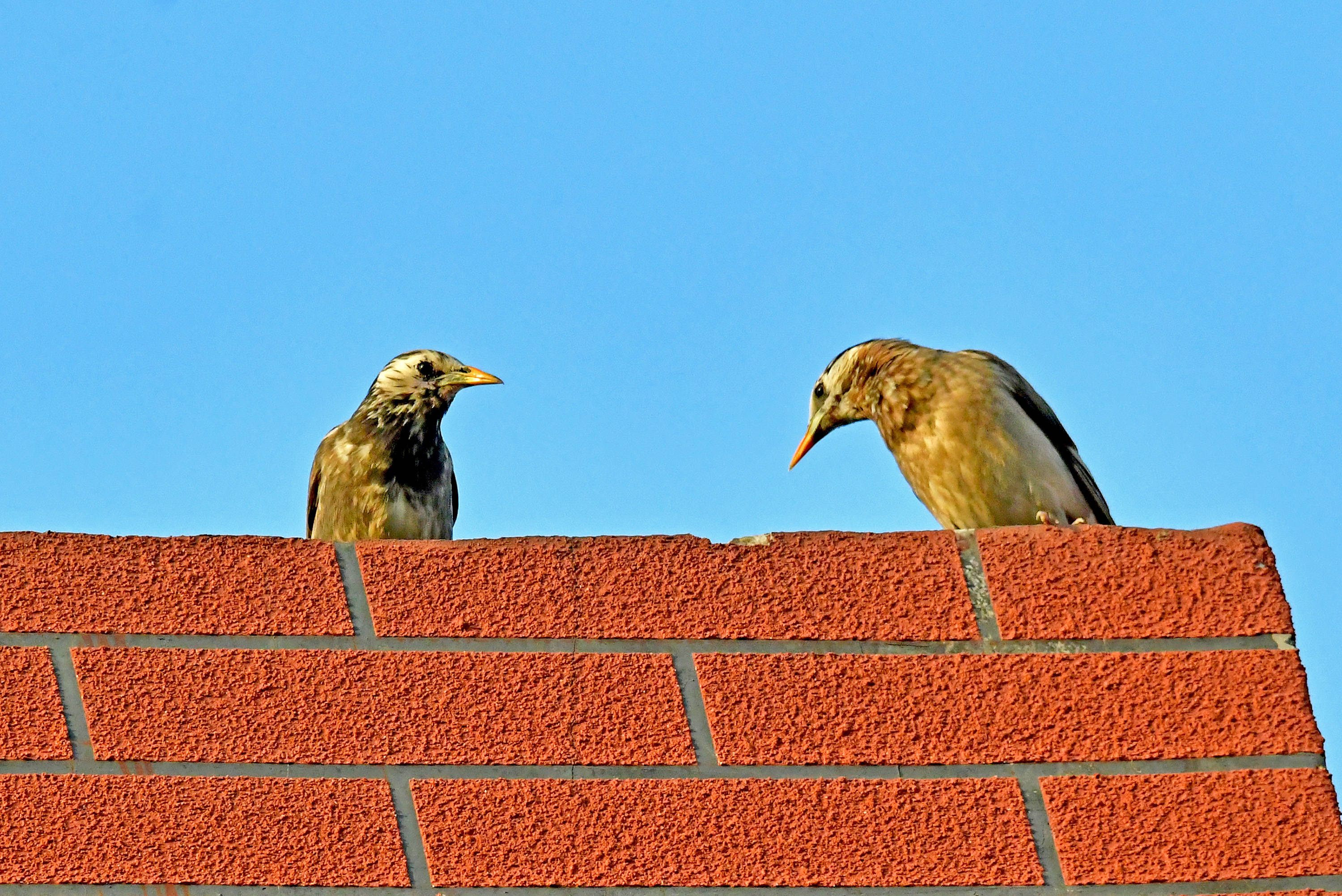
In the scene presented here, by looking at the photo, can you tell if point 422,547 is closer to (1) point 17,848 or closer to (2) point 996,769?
(1) point 17,848

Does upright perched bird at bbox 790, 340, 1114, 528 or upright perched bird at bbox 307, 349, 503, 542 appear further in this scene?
upright perched bird at bbox 307, 349, 503, 542

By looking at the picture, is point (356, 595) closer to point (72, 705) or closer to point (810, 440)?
point (72, 705)

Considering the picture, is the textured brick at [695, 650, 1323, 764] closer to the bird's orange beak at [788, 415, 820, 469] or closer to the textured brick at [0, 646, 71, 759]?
the textured brick at [0, 646, 71, 759]

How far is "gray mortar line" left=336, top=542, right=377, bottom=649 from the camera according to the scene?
248cm

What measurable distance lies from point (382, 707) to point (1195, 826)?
1158mm

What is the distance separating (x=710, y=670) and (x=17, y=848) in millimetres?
978

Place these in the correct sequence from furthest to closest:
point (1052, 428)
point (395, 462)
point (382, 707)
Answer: point (395, 462) < point (1052, 428) < point (382, 707)

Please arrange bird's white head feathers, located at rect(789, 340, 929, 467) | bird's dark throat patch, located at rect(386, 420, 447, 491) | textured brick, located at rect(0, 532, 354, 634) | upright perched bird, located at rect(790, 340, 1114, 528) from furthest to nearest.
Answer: bird's dark throat patch, located at rect(386, 420, 447, 491)
bird's white head feathers, located at rect(789, 340, 929, 467)
upright perched bird, located at rect(790, 340, 1114, 528)
textured brick, located at rect(0, 532, 354, 634)

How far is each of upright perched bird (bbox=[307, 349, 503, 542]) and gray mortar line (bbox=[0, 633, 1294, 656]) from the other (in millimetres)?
2400

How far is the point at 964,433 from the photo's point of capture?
4414mm

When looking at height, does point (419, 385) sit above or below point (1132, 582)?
above

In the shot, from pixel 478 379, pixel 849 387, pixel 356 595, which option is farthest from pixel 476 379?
pixel 356 595

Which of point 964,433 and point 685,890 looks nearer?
point 685,890

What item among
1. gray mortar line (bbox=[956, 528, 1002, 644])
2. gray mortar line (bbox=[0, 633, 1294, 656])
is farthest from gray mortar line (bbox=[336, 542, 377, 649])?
gray mortar line (bbox=[956, 528, 1002, 644])
